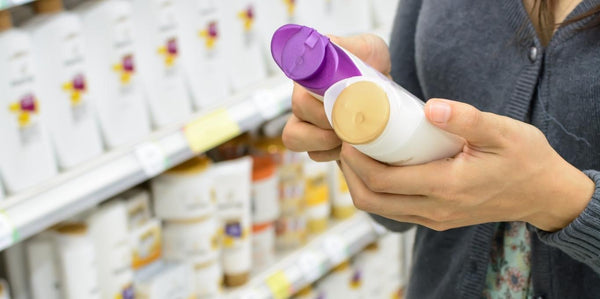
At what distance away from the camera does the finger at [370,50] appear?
873mm

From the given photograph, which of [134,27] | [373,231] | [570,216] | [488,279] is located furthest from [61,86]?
[373,231]

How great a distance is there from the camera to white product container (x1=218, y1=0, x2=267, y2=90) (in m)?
1.73

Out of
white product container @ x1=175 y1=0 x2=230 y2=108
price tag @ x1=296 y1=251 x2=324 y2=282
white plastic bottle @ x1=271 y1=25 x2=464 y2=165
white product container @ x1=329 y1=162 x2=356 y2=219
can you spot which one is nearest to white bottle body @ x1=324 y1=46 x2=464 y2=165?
white plastic bottle @ x1=271 y1=25 x2=464 y2=165

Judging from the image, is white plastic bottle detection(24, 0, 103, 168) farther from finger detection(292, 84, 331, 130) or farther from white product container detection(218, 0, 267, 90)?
finger detection(292, 84, 331, 130)

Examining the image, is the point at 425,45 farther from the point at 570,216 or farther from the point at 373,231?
the point at 373,231

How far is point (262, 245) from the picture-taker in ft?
6.61

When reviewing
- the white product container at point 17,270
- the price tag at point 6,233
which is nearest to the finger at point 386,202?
the price tag at point 6,233

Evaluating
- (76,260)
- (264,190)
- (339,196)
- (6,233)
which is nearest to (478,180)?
(6,233)

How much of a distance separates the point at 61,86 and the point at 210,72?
396mm

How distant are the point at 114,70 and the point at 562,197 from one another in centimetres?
98

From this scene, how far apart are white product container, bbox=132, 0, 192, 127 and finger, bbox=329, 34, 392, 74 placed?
0.74m

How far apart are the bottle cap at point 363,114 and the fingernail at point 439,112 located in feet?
0.14

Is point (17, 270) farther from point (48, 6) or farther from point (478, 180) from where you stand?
point (478, 180)

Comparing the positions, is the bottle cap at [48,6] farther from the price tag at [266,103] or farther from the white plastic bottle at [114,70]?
the price tag at [266,103]
